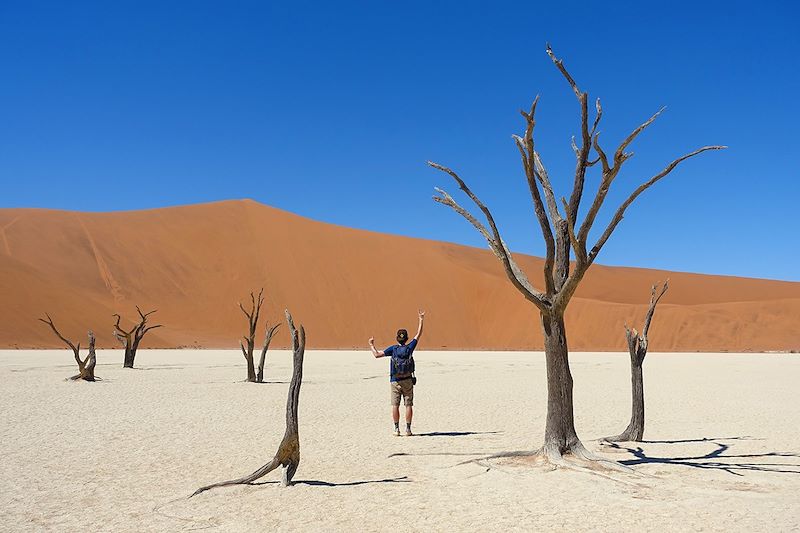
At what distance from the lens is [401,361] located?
10.5m

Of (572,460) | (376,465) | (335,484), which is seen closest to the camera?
(335,484)

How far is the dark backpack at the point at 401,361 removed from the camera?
10.5 metres

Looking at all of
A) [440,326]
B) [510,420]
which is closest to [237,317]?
[440,326]

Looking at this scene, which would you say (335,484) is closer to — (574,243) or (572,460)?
(572,460)

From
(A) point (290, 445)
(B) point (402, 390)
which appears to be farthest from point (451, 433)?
(A) point (290, 445)

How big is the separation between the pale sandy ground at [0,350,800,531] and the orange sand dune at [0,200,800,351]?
3649cm

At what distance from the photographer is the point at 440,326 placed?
61250mm

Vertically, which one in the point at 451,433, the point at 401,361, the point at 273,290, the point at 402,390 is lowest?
the point at 451,433

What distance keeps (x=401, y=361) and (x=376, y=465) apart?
2.32 metres

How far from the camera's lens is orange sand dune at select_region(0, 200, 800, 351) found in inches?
2056

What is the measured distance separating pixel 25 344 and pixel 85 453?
40301 millimetres

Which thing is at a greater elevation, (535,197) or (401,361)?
(535,197)

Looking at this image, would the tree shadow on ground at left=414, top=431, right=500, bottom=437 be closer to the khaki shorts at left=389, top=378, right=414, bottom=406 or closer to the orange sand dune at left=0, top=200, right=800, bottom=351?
the khaki shorts at left=389, top=378, right=414, bottom=406

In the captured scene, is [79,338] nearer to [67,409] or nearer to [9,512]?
[67,409]
